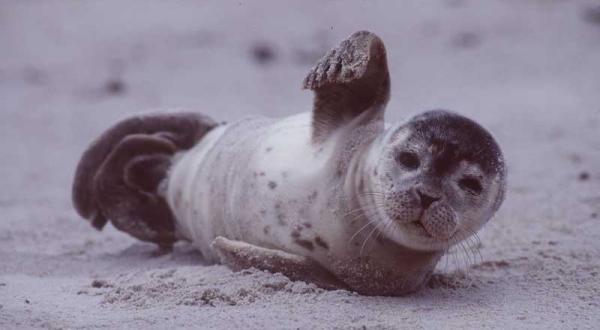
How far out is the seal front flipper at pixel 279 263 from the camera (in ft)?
9.68

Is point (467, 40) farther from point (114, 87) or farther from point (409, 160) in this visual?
point (409, 160)

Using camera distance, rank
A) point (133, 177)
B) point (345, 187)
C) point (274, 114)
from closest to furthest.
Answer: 1. point (345, 187)
2. point (133, 177)
3. point (274, 114)

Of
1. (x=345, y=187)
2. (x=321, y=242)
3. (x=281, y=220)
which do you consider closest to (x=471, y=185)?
(x=345, y=187)

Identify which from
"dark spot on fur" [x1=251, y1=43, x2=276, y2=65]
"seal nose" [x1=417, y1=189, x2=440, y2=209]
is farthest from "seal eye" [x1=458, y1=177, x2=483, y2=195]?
"dark spot on fur" [x1=251, y1=43, x2=276, y2=65]

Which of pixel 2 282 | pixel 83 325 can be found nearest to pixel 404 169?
pixel 83 325

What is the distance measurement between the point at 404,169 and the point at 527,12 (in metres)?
7.43

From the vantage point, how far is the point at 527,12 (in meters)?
9.59

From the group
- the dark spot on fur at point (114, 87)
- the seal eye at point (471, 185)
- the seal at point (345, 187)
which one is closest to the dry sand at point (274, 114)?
the dark spot on fur at point (114, 87)

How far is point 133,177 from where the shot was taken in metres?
4.15

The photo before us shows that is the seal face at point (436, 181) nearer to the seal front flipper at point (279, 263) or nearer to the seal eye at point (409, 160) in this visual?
the seal eye at point (409, 160)

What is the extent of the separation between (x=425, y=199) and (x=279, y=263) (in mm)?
627

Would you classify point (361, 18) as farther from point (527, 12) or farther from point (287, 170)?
point (287, 170)

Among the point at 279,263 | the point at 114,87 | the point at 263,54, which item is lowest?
the point at 114,87

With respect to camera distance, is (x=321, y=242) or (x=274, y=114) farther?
(x=274, y=114)
